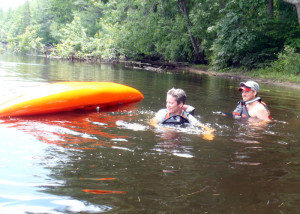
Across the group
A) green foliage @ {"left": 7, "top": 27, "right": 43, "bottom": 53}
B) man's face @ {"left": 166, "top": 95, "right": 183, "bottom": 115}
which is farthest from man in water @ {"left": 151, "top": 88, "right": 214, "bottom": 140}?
green foliage @ {"left": 7, "top": 27, "right": 43, "bottom": 53}

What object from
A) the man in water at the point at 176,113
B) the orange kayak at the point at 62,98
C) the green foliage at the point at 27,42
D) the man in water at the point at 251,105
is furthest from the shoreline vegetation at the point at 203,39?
the man in water at the point at 176,113

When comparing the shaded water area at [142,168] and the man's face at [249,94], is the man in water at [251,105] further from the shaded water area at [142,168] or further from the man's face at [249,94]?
the shaded water area at [142,168]

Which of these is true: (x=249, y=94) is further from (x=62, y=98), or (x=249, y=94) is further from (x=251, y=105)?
(x=62, y=98)

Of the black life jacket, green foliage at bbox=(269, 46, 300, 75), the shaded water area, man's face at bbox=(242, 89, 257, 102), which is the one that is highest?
green foliage at bbox=(269, 46, 300, 75)

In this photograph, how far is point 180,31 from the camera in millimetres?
24484

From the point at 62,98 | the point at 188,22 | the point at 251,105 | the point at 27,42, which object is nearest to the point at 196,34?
the point at 188,22

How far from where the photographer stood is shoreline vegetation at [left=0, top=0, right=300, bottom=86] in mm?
17875

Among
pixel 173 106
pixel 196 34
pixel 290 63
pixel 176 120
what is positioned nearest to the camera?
pixel 173 106

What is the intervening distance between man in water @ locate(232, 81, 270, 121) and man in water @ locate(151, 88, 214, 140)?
124cm

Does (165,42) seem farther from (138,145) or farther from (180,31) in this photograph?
(138,145)

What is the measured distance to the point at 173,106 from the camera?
5.16 m

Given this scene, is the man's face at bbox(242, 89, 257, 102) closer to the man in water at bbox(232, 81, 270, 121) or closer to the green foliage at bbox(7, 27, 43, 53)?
the man in water at bbox(232, 81, 270, 121)

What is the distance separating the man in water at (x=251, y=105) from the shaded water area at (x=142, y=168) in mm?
403

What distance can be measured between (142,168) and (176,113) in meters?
2.19
